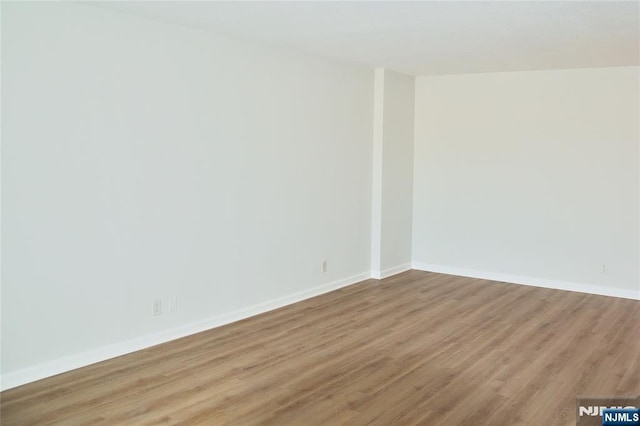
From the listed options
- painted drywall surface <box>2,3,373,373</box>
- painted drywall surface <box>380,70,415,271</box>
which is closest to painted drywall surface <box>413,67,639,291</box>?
painted drywall surface <box>380,70,415,271</box>

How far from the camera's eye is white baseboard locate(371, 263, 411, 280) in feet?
20.9

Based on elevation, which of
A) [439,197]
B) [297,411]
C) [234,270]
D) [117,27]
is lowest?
[297,411]

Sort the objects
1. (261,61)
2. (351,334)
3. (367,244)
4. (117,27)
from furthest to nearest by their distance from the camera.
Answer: (367,244), (261,61), (351,334), (117,27)

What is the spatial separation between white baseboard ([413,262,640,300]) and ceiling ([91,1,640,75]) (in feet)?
7.60

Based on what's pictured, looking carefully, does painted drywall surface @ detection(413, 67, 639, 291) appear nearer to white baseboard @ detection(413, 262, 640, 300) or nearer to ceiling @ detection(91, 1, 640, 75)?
white baseboard @ detection(413, 262, 640, 300)

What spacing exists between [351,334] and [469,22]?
2.51m

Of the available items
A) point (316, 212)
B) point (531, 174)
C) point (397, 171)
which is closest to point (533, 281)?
point (531, 174)

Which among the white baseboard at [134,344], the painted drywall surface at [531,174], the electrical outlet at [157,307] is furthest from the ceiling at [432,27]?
the white baseboard at [134,344]

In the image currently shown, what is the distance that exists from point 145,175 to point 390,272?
11.6 feet

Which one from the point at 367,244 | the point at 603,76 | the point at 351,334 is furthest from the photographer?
the point at 367,244

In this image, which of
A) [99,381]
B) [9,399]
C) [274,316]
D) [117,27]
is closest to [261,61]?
[117,27]

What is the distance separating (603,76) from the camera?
5605 mm

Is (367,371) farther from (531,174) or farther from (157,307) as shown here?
(531,174)

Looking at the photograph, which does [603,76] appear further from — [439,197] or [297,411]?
[297,411]
